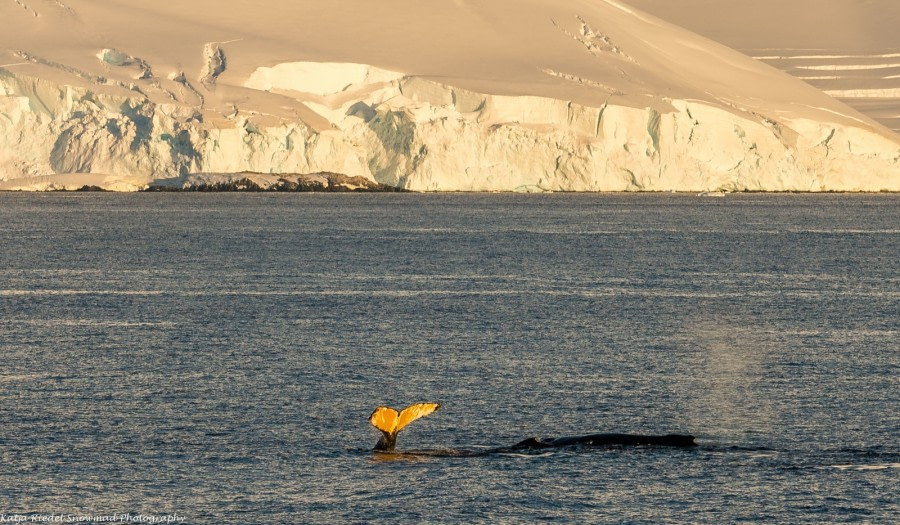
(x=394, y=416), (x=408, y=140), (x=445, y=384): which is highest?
(x=408, y=140)

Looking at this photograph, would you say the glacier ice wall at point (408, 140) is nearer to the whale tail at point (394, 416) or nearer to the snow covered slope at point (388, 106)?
the snow covered slope at point (388, 106)

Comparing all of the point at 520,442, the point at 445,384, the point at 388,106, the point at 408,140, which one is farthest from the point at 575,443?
the point at 388,106

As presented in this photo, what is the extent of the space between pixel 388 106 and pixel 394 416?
100 meters

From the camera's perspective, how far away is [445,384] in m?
26.3

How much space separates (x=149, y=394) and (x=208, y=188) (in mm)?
99657

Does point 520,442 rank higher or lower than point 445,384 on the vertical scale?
lower

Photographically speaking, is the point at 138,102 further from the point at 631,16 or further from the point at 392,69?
the point at 631,16

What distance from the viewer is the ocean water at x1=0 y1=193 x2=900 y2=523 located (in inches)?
711

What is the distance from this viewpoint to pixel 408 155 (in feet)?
389

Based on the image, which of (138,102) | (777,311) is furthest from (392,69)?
(777,311)

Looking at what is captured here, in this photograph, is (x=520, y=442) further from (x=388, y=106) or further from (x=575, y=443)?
(x=388, y=106)

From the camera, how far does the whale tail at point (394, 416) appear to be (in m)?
19.7

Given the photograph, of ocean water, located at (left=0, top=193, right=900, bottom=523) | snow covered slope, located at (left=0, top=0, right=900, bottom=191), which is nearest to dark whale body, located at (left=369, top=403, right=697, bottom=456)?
ocean water, located at (left=0, top=193, right=900, bottom=523)

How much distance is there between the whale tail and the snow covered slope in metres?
94.7
